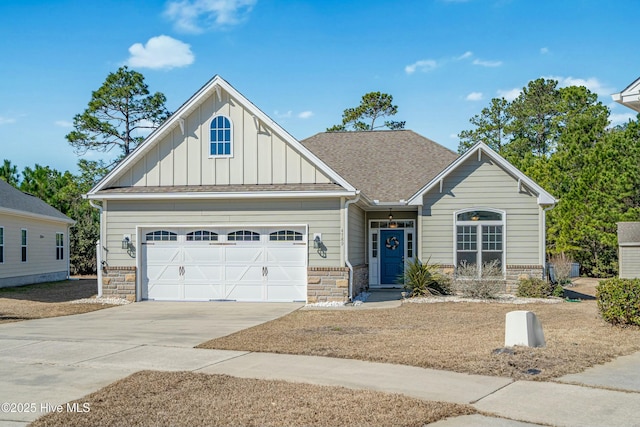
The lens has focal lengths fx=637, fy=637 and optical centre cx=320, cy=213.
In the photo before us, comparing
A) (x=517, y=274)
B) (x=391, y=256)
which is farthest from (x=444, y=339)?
(x=391, y=256)

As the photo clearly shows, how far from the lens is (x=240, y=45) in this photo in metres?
18.1

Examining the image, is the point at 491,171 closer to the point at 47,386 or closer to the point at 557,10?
the point at 557,10

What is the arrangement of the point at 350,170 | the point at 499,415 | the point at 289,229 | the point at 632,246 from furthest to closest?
1. the point at 350,170
2. the point at 289,229
3. the point at 632,246
4. the point at 499,415

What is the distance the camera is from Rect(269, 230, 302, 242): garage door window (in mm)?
18141

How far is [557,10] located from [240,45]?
9.20 metres

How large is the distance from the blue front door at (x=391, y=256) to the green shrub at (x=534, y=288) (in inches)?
183

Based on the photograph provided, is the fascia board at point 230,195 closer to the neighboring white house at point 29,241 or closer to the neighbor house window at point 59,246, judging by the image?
the neighboring white house at point 29,241

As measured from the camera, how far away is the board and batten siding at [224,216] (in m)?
17.8

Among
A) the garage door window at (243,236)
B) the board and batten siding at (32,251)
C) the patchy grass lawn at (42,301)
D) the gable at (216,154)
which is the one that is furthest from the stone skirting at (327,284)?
the board and batten siding at (32,251)

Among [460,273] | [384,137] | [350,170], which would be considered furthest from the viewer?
[384,137]

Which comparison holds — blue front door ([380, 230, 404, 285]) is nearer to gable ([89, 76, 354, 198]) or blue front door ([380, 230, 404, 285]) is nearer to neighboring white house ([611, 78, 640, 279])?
gable ([89, 76, 354, 198])

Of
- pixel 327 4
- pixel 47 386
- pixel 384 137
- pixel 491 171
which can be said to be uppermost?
pixel 327 4

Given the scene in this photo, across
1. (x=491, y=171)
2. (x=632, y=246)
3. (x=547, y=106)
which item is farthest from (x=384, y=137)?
(x=547, y=106)

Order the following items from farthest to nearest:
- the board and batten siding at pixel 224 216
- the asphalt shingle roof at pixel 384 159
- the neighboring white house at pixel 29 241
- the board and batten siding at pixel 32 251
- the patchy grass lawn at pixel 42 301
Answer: the board and batten siding at pixel 32 251
the neighboring white house at pixel 29 241
the asphalt shingle roof at pixel 384 159
the board and batten siding at pixel 224 216
the patchy grass lawn at pixel 42 301
